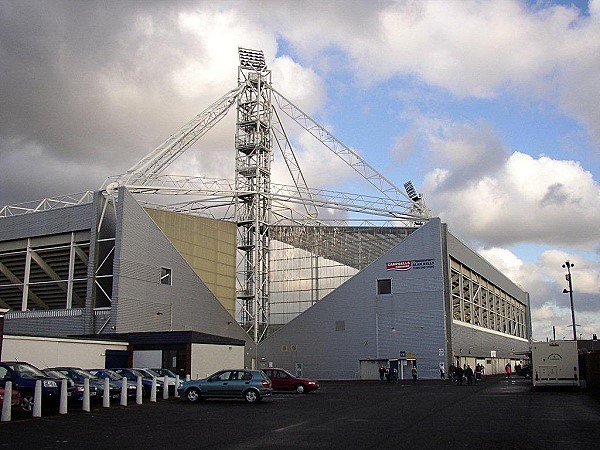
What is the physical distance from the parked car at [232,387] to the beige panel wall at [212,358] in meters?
11.7

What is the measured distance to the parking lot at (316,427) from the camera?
50.4ft

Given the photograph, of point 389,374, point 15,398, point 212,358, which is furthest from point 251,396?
point 389,374

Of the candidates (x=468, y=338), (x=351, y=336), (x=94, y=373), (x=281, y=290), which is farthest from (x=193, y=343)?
(x=468, y=338)

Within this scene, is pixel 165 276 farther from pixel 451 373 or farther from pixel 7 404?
pixel 7 404

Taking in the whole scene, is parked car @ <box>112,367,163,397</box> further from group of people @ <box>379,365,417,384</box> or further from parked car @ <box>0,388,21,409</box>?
group of people @ <box>379,365,417,384</box>

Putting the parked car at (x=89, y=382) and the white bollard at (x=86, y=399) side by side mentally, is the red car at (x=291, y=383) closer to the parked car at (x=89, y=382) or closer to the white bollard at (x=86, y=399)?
the parked car at (x=89, y=382)

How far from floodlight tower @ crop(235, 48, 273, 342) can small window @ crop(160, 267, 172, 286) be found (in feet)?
40.2

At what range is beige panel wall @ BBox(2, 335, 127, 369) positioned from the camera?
110ft

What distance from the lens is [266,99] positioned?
73438 mm

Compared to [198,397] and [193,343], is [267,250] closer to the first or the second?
[193,343]

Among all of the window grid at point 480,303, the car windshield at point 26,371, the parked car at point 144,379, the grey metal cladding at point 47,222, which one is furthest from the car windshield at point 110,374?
the window grid at point 480,303

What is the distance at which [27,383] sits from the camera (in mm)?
22844

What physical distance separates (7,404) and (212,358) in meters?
24.0

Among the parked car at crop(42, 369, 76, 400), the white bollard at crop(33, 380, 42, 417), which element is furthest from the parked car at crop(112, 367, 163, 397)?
the white bollard at crop(33, 380, 42, 417)
